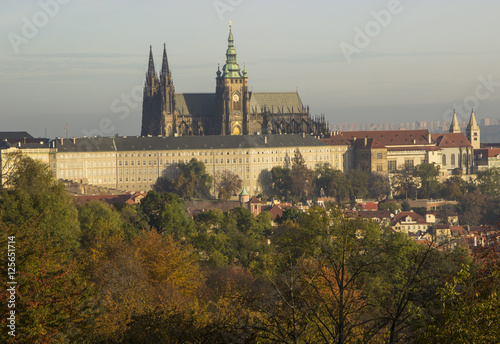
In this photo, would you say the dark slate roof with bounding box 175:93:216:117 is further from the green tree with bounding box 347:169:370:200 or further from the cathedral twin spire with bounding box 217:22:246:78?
the green tree with bounding box 347:169:370:200

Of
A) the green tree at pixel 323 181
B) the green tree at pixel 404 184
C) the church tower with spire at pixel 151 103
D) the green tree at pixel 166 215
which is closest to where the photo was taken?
the green tree at pixel 166 215

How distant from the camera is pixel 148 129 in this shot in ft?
504

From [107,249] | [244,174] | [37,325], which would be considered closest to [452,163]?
[244,174]

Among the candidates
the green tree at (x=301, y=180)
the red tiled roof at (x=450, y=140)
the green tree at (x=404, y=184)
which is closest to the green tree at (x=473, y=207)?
the green tree at (x=404, y=184)

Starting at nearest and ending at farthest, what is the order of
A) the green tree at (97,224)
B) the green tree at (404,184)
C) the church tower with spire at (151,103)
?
the green tree at (97,224), the green tree at (404,184), the church tower with spire at (151,103)

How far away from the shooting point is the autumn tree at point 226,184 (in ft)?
421

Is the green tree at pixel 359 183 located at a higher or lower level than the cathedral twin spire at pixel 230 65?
lower

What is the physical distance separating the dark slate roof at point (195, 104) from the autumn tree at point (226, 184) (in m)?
18.4

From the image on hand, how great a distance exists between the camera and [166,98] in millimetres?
151000

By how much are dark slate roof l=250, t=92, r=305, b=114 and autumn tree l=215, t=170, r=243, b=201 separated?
70.6 ft

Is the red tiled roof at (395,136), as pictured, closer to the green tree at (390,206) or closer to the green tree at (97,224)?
the green tree at (390,206)

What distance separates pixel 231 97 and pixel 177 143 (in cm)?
1620

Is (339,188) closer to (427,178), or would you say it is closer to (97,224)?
(427,178)

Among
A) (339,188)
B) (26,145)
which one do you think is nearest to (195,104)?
(26,145)
